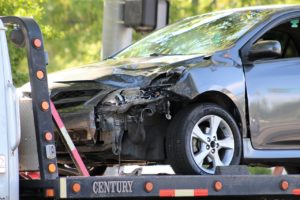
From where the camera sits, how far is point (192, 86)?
7.21 meters

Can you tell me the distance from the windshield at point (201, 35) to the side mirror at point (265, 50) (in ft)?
0.69

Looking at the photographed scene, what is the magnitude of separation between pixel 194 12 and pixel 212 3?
385mm

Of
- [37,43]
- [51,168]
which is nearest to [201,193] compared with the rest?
[51,168]

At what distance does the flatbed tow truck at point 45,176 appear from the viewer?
6070 millimetres

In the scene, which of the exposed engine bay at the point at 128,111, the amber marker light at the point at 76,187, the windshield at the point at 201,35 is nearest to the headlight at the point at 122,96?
the exposed engine bay at the point at 128,111

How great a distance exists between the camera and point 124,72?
750 centimetres

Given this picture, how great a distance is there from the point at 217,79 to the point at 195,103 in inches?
10.8

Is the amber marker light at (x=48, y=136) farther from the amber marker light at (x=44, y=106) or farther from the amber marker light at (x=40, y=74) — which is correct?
the amber marker light at (x=40, y=74)

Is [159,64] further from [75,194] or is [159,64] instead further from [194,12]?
[194,12]

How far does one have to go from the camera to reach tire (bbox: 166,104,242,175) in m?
7.12

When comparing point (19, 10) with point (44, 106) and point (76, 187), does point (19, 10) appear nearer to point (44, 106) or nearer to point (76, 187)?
point (44, 106)

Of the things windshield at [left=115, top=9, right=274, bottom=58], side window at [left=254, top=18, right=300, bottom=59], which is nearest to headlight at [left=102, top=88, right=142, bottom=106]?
windshield at [left=115, top=9, right=274, bottom=58]

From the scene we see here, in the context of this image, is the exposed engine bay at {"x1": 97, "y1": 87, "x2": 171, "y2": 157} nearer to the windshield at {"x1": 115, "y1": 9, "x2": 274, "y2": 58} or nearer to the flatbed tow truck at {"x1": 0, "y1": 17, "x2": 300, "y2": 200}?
the flatbed tow truck at {"x1": 0, "y1": 17, "x2": 300, "y2": 200}

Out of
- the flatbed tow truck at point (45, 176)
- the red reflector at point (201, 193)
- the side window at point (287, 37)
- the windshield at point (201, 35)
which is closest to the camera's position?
the flatbed tow truck at point (45, 176)
